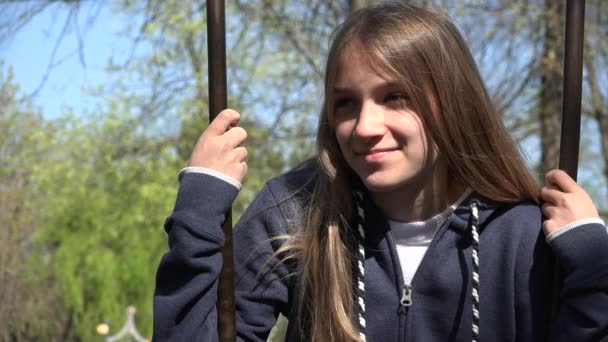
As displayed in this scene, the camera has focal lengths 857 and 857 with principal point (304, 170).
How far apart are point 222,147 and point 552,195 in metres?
0.79

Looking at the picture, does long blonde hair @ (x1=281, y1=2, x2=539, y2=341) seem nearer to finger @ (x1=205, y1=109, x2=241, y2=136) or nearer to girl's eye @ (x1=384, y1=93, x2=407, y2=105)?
girl's eye @ (x1=384, y1=93, x2=407, y2=105)

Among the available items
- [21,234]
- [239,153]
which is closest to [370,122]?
[239,153]

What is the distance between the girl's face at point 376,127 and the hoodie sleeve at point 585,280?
1.34 feet

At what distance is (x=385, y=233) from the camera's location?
2273 millimetres

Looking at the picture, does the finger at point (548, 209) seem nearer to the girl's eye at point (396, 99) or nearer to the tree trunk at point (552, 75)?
the girl's eye at point (396, 99)

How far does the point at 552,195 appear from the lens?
204 cm

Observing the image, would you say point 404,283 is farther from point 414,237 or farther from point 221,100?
point 221,100

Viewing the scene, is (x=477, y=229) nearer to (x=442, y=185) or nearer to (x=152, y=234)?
(x=442, y=185)

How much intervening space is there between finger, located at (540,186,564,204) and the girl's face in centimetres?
30

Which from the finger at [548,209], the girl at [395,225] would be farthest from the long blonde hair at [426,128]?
the finger at [548,209]

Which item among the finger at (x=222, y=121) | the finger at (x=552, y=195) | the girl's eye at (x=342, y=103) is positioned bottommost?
the finger at (x=552, y=195)

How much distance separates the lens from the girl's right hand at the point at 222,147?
6.60 feet

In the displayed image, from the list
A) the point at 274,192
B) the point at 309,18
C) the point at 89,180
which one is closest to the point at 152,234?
the point at 89,180

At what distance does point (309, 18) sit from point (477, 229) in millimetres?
5903
